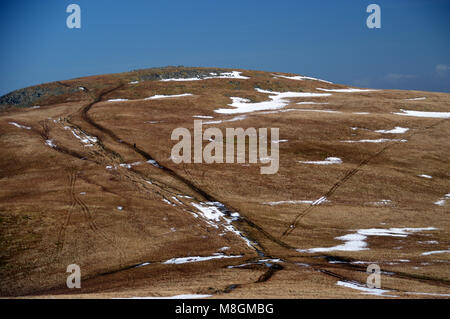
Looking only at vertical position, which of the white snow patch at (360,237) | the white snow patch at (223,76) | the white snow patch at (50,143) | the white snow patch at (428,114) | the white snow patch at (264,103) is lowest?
the white snow patch at (360,237)

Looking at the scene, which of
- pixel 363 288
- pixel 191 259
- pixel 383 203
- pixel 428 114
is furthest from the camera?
pixel 428 114

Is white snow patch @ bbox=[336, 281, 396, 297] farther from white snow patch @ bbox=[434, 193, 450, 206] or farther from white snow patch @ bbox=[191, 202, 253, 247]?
white snow patch @ bbox=[434, 193, 450, 206]

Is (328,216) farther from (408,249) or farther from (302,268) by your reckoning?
(302,268)

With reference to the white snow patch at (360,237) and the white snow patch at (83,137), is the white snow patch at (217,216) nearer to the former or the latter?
the white snow patch at (360,237)

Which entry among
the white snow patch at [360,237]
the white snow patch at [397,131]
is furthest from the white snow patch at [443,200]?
the white snow patch at [397,131]

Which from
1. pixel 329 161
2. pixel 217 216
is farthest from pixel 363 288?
pixel 329 161

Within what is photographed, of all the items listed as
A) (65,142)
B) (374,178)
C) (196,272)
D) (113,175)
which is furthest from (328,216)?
(65,142)

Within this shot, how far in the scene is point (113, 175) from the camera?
52.7m

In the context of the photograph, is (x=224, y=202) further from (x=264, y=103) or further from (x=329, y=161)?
(x=264, y=103)

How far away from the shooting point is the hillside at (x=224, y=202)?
1147 inches

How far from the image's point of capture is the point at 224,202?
155 ft

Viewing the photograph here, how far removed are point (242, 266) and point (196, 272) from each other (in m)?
Answer: 4.02

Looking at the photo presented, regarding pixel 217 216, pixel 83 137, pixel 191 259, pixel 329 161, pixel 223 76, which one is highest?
pixel 223 76

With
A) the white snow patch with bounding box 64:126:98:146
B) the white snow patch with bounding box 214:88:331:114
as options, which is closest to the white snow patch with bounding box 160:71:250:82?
the white snow patch with bounding box 214:88:331:114
